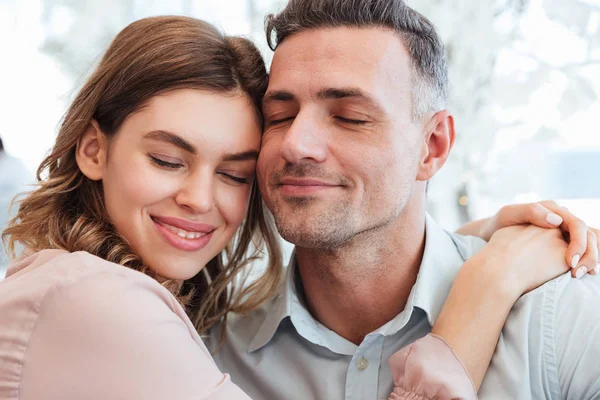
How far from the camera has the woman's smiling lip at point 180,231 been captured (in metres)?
1.40

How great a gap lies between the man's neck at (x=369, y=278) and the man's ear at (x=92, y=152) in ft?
1.59

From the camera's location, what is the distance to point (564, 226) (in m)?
1.55

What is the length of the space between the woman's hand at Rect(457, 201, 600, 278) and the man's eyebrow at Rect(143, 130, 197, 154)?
2.56 ft

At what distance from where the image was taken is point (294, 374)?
59.8 inches

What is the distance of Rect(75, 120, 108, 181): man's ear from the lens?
1462mm

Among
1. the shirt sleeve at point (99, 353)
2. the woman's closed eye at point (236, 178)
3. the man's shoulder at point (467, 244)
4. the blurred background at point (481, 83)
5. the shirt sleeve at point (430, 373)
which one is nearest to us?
the shirt sleeve at point (99, 353)

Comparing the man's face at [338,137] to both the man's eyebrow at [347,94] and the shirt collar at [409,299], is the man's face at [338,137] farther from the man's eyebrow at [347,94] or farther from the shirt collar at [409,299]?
the shirt collar at [409,299]

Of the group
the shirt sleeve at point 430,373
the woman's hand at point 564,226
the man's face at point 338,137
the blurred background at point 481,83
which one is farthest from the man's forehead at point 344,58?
the blurred background at point 481,83

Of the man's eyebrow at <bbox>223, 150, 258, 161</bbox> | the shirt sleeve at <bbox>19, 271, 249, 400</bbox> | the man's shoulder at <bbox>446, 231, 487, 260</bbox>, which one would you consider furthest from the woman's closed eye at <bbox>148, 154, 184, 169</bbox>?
the man's shoulder at <bbox>446, 231, 487, 260</bbox>

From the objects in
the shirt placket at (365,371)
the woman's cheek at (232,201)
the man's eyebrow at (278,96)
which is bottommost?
the shirt placket at (365,371)

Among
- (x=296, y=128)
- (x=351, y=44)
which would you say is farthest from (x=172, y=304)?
(x=351, y=44)

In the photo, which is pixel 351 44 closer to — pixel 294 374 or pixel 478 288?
pixel 478 288

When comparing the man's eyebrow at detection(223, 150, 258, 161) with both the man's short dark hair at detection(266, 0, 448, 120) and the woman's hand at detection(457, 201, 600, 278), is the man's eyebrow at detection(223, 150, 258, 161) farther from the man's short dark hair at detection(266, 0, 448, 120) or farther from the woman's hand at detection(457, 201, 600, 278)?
the woman's hand at detection(457, 201, 600, 278)

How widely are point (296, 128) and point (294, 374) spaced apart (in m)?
0.55
